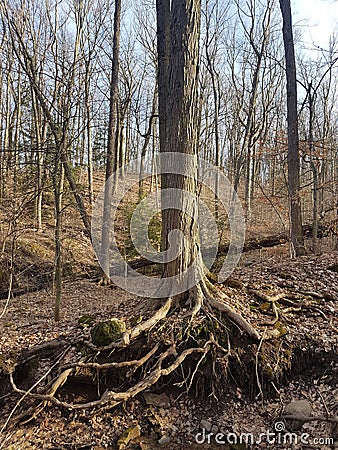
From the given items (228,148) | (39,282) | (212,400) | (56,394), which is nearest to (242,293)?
(212,400)

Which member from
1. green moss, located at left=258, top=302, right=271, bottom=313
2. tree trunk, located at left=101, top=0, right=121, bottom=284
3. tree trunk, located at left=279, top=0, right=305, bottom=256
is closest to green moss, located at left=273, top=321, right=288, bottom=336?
green moss, located at left=258, top=302, right=271, bottom=313

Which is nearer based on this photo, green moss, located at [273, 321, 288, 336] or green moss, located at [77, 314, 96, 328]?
green moss, located at [273, 321, 288, 336]

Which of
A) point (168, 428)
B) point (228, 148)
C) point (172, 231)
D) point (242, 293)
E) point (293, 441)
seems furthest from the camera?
point (228, 148)

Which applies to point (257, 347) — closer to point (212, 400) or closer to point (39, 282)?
point (212, 400)

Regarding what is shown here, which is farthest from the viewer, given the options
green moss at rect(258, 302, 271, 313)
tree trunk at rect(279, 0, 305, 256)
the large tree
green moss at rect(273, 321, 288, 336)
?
tree trunk at rect(279, 0, 305, 256)

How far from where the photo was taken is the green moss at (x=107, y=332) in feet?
14.9

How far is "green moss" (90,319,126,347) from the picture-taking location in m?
4.54

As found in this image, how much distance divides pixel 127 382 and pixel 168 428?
71 centimetres

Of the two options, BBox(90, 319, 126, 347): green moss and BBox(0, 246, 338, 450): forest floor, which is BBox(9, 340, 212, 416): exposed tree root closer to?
BBox(0, 246, 338, 450): forest floor

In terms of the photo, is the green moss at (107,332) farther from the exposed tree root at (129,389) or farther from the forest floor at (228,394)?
the exposed tree root at (129,389)

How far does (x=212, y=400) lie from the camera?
4160mm

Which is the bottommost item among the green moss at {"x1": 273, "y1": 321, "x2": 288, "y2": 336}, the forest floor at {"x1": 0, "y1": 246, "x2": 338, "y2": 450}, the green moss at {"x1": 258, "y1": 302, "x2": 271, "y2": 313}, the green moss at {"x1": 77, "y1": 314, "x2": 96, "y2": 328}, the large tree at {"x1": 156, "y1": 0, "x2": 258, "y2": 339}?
the forest floor at {"x1": 0, "y1": 246, "x2": 338, "y2": 450}

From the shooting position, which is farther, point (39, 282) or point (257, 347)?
point (39, 282)

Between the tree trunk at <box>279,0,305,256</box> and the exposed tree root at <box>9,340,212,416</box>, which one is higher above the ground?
the tree trunk at <box>279,0,305,256</box>
